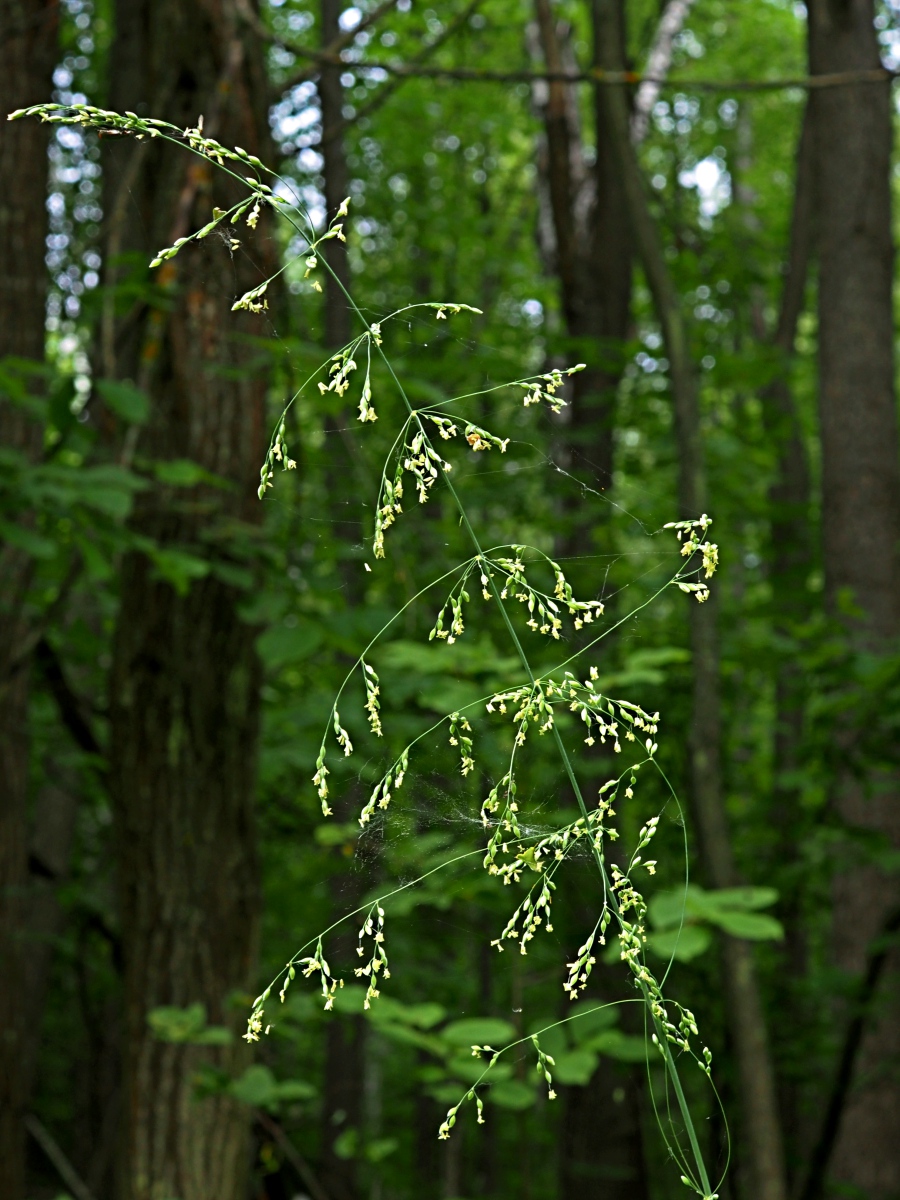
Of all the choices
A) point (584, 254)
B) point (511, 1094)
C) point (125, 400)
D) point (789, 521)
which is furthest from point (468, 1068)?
point (584, 254)

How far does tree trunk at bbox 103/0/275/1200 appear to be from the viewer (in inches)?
125

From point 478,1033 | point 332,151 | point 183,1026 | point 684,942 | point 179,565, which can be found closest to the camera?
point 684,942

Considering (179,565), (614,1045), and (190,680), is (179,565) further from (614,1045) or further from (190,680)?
(614,1045)

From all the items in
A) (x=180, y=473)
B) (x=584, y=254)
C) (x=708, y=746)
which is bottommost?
(x=708, y=746)

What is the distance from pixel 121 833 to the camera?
130 inches

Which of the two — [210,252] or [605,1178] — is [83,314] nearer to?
[210,252]

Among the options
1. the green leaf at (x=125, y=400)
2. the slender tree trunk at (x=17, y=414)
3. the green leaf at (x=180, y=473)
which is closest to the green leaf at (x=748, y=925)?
the green leaf at (x=180, y=473)

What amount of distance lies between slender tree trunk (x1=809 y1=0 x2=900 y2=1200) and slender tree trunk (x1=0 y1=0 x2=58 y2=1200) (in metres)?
3.44

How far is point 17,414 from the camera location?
3.96 metres

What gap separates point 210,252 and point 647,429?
11.8ft

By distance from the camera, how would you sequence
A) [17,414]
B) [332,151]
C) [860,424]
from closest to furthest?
[17,414], [860,424], [332,151]

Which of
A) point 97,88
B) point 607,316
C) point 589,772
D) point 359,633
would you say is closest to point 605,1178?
point 589,772

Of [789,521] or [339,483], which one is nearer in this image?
[339,483]

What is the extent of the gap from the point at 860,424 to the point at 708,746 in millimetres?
3107
